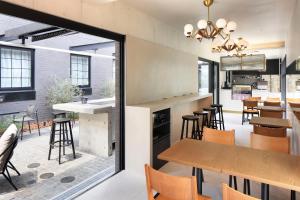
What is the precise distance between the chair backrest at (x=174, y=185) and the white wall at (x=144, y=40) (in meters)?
1.83

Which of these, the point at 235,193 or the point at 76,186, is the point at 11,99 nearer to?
the point at 76,186

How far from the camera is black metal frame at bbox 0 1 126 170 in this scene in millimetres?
1892

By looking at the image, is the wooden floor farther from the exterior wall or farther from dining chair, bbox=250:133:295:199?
the exterior wall

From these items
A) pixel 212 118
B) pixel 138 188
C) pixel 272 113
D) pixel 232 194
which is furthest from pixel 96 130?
pixel 272 113

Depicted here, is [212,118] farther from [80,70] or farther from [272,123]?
[80,70]

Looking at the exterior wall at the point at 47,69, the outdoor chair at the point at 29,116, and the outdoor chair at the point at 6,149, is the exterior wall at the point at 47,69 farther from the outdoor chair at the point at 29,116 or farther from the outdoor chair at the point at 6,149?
the outdoor chair at the point at 6,149

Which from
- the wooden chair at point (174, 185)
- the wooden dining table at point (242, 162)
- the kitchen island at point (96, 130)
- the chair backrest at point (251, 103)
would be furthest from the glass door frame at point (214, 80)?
the wooden chair at point (174, 185)

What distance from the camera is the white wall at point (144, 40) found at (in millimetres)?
2424

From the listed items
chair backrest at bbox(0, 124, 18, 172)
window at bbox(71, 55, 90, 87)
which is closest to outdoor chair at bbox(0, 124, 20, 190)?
chair backrest at bbox(0, 124, 18, 172)

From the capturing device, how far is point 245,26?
4.72 metres

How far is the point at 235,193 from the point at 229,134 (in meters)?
1.38

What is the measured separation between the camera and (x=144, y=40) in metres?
3.67

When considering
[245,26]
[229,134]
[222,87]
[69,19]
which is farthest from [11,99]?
[222,87]

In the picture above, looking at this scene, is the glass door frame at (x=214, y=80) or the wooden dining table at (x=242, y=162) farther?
the glass door frame at (x=214, y=80)
